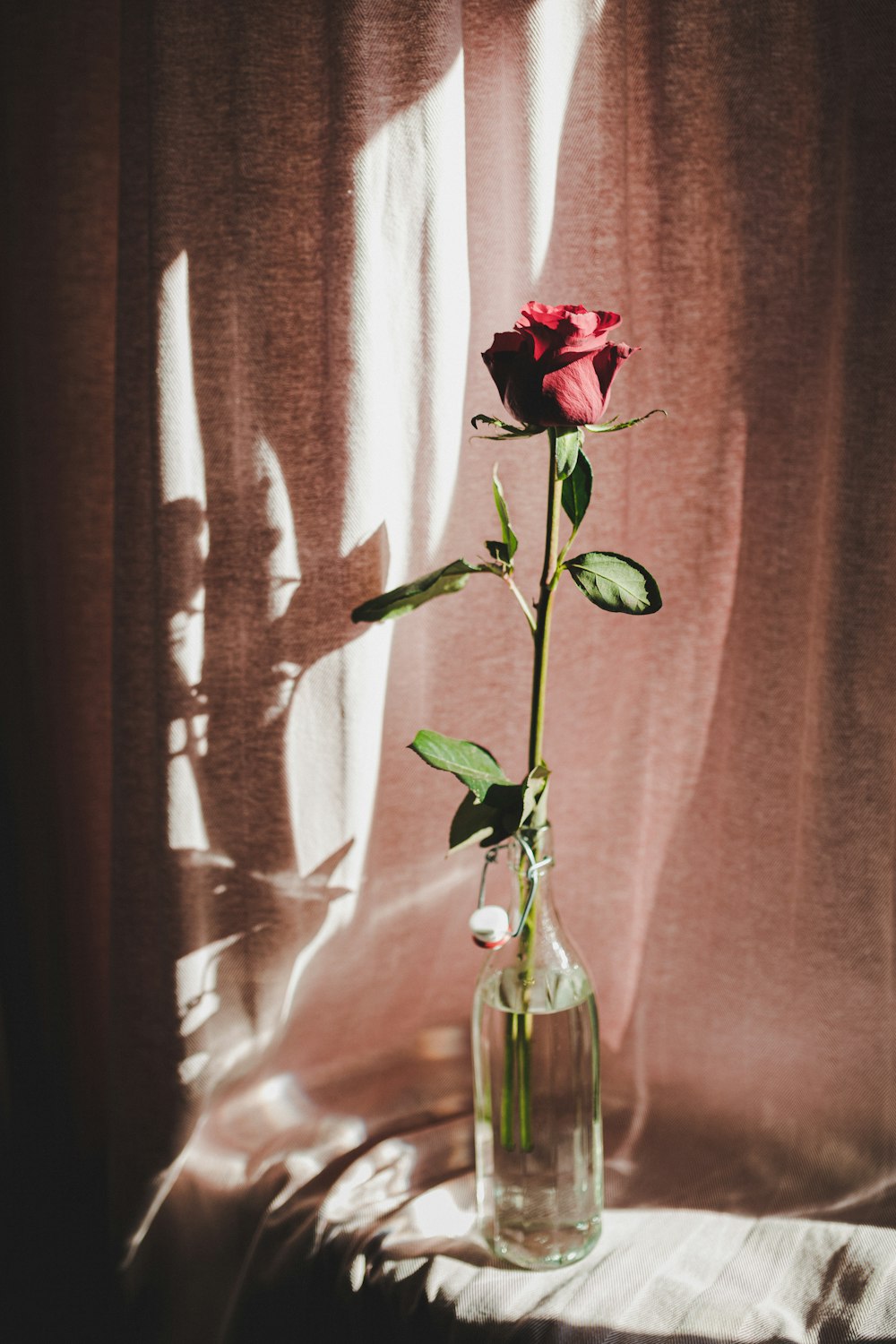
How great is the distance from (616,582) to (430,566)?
0.75 ft

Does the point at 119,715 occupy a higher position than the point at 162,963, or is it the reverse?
the point at 119,715

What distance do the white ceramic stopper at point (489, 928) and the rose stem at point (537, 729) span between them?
48mm

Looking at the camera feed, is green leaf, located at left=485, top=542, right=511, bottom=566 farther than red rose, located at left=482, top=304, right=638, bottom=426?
Yes

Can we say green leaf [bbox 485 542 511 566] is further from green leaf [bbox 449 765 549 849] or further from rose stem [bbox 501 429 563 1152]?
green leaf [bbox 449 765 549 849]

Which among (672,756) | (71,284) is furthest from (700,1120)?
(71,284)

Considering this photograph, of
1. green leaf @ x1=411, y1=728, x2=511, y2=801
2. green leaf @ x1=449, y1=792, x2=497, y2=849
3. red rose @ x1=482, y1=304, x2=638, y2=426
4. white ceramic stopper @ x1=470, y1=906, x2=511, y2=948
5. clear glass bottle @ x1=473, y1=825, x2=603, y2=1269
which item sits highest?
red rose @ x1=482, y1=304, x2=638, y2=426

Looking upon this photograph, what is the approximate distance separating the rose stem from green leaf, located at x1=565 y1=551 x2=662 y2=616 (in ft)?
0.11

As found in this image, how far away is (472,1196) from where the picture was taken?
0.95 metres

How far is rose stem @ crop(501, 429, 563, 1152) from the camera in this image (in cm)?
76

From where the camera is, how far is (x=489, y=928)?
30.4 inches

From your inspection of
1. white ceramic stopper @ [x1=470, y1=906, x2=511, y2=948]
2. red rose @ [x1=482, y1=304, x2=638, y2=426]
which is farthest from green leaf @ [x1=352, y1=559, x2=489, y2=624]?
white ceramic stopper @ [x1=470, y1=906, x2=511, y2=948]

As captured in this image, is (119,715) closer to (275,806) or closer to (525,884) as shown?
(275,806)

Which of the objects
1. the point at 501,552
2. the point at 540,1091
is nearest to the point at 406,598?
the point at 501,552

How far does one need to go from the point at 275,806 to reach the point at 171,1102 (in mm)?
291
